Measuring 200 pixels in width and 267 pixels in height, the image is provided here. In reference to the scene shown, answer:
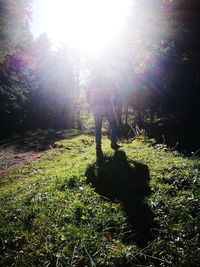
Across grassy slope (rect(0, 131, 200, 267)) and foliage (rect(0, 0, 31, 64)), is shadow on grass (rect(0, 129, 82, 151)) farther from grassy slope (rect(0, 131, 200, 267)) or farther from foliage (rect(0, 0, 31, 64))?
grassy slope (rect(0, 131, 200, 267))

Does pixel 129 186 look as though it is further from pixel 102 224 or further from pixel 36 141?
pixel 36 141

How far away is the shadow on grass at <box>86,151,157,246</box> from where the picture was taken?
5.39 metres

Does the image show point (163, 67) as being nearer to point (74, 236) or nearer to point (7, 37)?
point (7, 37)

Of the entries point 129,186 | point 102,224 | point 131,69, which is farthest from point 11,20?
point 131,69

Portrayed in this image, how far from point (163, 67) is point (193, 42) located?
19.7 feet

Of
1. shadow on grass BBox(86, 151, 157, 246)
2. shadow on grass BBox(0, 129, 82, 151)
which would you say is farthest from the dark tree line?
shadow on grass BBox(86, 151, 157, 246)

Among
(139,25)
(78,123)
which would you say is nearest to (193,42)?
(139,25)

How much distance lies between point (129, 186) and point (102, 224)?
6.87ft

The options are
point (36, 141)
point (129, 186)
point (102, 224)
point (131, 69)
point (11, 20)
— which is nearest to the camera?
point (102, 224)

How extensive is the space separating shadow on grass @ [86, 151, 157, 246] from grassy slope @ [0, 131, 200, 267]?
1.6 inches

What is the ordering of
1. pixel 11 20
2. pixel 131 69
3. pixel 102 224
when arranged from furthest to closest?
pixel 131 69 → pixel 11 20 → pixel 102 224

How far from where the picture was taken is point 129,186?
750 centimetres

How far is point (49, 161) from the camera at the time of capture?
1462 cm

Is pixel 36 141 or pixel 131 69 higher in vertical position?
pixel 131 69
